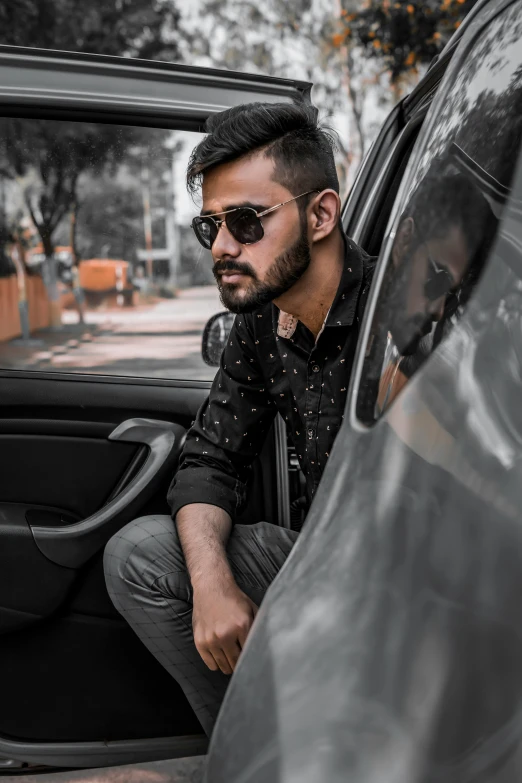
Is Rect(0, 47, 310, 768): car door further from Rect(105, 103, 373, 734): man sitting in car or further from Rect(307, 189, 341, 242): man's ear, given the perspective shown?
Rect(307, 189, 341, 242): man's ear

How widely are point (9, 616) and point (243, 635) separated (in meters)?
0.75

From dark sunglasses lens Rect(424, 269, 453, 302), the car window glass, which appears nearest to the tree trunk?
the car window glass

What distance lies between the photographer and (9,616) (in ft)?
6.44

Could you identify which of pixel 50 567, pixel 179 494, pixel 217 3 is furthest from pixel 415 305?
pixel 217 3

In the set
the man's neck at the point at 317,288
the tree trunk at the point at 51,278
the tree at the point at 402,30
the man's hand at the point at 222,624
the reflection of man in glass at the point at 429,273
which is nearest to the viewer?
the reflection of man in glass at the point at 429,273

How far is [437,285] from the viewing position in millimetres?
923

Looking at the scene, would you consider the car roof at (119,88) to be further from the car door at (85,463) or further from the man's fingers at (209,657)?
the man's fingers at (209,657)

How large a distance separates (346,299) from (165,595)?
0.69m

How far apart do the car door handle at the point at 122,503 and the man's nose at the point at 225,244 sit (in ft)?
2.16

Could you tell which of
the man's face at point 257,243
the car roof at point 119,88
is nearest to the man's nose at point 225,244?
the man's face at point 257,243

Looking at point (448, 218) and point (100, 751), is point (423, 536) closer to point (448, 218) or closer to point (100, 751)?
point (448, 218)

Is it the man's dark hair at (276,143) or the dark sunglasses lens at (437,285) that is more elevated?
the man's dark hair at (276,143)

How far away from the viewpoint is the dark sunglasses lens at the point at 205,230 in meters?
1.64

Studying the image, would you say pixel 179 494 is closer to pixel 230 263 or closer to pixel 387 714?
pixel 230 263
